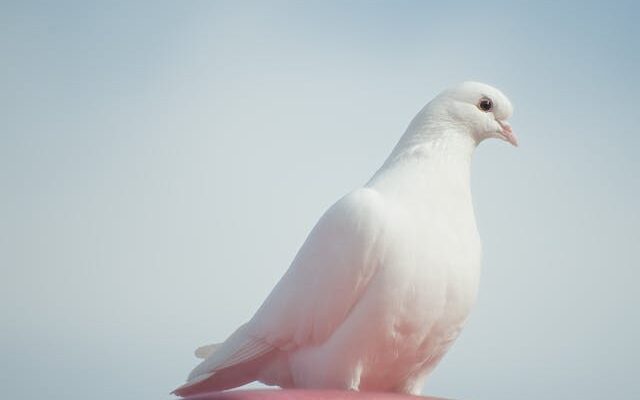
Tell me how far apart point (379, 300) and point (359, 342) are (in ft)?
0.85

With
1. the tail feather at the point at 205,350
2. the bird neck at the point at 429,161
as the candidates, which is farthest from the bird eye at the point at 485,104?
the tail feather at the point at 205,350

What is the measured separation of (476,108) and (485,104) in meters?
0.08

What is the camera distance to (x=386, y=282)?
3811mm

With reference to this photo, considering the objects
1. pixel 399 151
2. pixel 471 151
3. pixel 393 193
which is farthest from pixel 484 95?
pixel 393 193

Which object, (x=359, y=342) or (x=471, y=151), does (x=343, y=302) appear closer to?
(x=359, y=342)

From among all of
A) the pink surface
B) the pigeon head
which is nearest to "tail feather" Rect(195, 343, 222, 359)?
the pink surface

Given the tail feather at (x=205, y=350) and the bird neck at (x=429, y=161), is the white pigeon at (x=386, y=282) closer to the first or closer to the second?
the bird neck at (x=429, y=161)

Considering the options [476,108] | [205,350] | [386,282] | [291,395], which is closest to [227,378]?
→ [205,350]

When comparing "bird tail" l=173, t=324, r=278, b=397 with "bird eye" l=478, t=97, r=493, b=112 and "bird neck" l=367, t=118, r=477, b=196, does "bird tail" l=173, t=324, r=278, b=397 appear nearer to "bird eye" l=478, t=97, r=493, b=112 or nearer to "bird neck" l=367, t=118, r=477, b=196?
"bird neck" l=367, t=118, r=477, b=196

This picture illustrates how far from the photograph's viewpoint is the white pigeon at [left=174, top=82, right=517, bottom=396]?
3.84m

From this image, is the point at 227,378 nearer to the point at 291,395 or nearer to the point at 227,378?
the point at 227,378

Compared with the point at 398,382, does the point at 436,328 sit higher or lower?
higher

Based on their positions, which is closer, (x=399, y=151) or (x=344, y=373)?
(x=344, y=373)

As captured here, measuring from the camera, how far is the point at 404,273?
3.80 m
